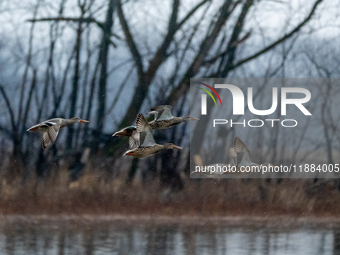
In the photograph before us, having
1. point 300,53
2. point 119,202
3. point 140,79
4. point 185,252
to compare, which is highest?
point 300,53

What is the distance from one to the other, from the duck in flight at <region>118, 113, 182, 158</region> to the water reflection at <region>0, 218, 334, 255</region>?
444 millimetres

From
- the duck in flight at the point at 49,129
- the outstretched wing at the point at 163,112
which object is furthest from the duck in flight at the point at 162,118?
the duck in flight at the point at 49,129

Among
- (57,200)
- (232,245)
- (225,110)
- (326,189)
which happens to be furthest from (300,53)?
(57,200)

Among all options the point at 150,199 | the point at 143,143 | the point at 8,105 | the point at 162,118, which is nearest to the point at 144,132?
the point at 143,143

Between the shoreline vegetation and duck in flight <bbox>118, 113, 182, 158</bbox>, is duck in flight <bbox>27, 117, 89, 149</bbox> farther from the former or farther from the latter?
duck in flight <bbox>118, 113, 182, 158</bbox>

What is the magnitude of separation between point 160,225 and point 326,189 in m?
0.95

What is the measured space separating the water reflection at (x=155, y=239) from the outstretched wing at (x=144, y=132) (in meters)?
0.54

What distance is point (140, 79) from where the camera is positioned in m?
2.63

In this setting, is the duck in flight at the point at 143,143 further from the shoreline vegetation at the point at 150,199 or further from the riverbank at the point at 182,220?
the riverbank at the point at 182,220

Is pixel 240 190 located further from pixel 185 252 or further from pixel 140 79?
pixel 140 79

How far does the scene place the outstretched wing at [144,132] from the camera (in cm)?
232

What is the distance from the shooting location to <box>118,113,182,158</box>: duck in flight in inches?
91.4

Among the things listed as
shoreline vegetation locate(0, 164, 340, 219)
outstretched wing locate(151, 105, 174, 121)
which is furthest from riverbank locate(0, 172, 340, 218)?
outstretched wing locate(151, 105, 174, 121)

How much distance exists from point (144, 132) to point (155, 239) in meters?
0.63
